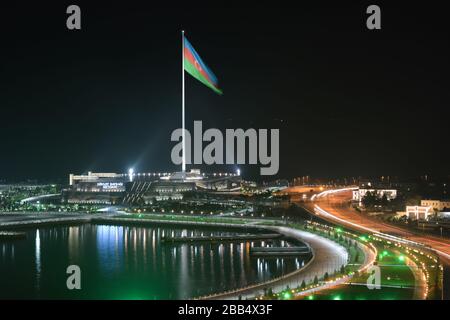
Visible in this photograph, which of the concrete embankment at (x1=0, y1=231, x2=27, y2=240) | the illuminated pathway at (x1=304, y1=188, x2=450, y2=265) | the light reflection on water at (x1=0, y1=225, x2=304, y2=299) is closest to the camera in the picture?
the light reflection on water at (x1=0, y1=225, x2=304, y2=299)

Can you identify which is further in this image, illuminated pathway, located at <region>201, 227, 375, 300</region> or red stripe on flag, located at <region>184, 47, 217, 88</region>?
red stripe on flag, located at <region>184, 47, 217, 88</region>

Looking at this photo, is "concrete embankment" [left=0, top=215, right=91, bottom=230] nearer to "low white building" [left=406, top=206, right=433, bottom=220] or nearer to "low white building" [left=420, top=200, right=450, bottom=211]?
"low white building" [left=406, top=206, right=433, bottom=220]

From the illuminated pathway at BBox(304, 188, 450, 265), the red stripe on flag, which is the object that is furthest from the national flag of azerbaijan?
the illuminated pathway at BBox(304, 188, 450, 265)

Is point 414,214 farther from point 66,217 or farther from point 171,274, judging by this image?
point 66,217

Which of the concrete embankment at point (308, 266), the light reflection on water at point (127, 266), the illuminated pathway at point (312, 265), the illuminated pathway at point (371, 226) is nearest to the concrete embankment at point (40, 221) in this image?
the light reflection on water at point (127, 266)

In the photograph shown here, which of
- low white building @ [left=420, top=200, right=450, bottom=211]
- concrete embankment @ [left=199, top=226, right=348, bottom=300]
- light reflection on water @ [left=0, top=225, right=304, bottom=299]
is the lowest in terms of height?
light reflection on water @ [left=0, top=225, right=304, bottom=299]

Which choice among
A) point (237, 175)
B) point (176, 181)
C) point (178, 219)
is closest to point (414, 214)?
point (178, 219)

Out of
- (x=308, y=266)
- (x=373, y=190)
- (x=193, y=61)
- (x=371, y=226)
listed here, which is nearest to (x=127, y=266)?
(x=308, y=266)
